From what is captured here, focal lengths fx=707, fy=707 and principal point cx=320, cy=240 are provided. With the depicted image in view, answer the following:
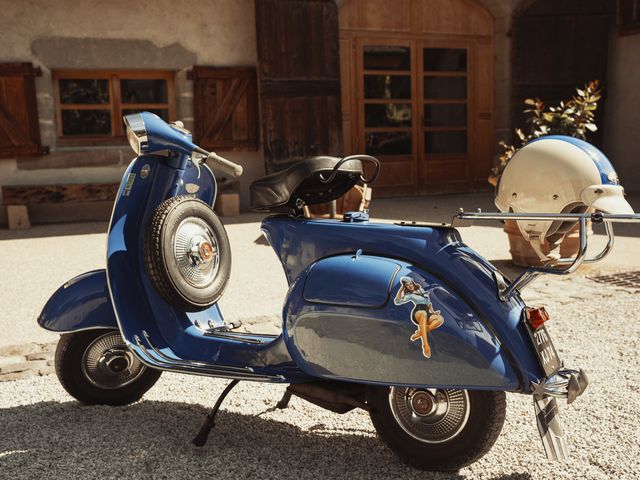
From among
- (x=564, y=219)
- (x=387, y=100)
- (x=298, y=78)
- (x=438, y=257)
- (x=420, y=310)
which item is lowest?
(x=420, y=310)

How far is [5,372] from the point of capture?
323 cm

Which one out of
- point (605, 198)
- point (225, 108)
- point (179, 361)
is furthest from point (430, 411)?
point (225, 108)

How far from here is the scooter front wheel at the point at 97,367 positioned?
8.79 ft

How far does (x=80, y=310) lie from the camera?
260cm

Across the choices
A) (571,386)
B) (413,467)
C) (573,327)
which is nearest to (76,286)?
(413,467)

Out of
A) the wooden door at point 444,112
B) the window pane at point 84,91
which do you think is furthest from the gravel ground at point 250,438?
the wooden door at point 444,112

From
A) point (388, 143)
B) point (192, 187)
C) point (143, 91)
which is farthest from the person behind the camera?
point (388, 143)

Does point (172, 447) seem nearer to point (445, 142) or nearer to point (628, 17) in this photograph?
point (445, 142)

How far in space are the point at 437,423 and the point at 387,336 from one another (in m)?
0.31

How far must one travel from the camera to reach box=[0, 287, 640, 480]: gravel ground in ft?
7.14

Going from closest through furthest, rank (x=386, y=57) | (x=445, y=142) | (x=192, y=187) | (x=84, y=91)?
(x=192, y=187), (x=84, y=91), (x=386, y=57), (x=445, y=142)

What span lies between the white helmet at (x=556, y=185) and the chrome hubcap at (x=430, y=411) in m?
0.50

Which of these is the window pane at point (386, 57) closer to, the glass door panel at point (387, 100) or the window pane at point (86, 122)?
the glass door panel at point (387, 100)

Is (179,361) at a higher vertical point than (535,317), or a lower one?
lower
